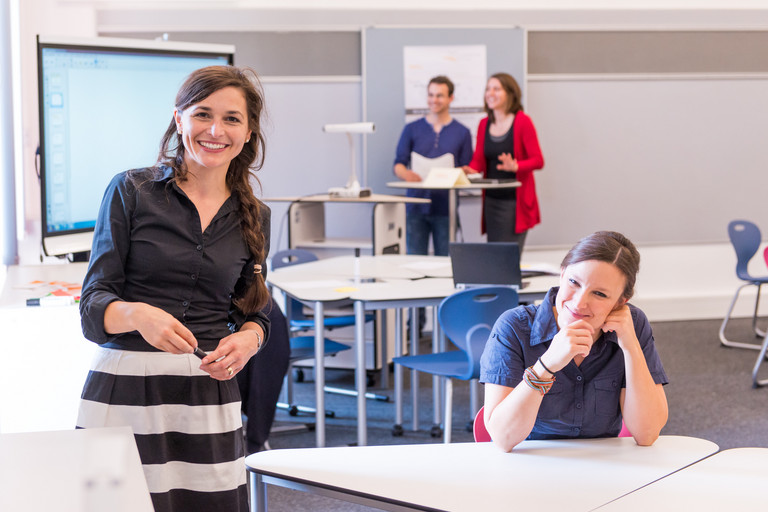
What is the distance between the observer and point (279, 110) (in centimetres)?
596

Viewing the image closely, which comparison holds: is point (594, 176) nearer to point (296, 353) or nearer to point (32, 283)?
point (296, 353)

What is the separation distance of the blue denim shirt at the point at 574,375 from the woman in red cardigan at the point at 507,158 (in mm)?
3531

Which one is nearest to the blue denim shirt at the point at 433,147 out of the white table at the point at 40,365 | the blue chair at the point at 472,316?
the blue chair at the point at 472,316

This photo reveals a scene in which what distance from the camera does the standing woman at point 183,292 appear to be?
1781 millimetres

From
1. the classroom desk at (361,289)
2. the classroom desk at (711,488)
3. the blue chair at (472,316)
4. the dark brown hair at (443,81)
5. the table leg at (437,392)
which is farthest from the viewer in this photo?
the dark brown hair at (443,81)

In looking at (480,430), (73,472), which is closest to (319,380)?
(480,430)

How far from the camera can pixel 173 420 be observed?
183 cm

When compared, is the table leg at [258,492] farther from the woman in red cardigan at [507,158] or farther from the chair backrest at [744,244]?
the chair backrest at [744,244]

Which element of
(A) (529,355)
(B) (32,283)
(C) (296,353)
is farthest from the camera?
(C) (296,353)

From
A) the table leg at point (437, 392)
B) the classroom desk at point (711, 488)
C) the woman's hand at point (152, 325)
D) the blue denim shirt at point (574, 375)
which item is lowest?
the table leg at point (437, 392)

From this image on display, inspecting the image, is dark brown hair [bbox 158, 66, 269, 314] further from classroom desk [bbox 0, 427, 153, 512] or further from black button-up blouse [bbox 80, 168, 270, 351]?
classroom desk [bbox 0, 427, 153, 512]

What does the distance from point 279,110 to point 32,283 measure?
3.35 meters

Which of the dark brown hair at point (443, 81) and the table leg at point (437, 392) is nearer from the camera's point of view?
the table leg at point (437, 392)

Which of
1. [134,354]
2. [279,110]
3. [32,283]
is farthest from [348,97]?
[134,354]
